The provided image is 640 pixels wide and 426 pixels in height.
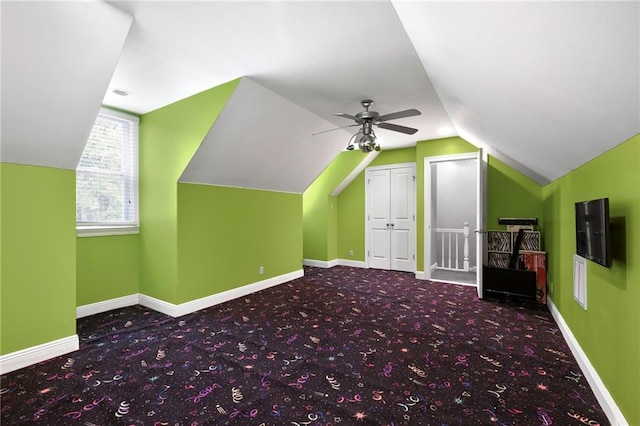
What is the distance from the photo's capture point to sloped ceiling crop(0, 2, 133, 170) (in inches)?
74.6

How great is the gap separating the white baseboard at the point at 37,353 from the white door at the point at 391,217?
5297mm

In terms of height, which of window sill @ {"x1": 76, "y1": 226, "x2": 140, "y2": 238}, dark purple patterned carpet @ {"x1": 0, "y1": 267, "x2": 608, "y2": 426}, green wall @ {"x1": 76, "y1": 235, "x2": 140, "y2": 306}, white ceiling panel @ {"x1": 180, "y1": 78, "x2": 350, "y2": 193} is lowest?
dark purple patterned carpet @ {"x1": 0, "y1": 267, "x2": 608, "y2": 426}

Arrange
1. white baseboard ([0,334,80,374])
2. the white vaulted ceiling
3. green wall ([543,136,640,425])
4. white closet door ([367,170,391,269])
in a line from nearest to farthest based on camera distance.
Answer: the white vaulted ceiling < green wall ([543,136,640,425]) < white baseboard ([0,334,80,374]) < white closet door ([367,170,391,269])

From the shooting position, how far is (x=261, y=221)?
16.3 ft

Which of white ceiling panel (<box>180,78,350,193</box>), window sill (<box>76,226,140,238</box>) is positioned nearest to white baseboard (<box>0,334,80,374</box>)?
window sill (<box>76,226,140,238</box>)

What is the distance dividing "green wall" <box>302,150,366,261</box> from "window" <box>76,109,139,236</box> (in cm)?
365

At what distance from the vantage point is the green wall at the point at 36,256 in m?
2.44

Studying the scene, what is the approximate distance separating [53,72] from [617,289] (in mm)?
4005

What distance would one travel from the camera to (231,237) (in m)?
4.41

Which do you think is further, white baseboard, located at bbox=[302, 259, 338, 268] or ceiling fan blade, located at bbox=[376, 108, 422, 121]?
white baseboard, located at bbox=[302, 259, 338, 268]

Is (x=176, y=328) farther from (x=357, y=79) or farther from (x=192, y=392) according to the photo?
(x=357, y=79)

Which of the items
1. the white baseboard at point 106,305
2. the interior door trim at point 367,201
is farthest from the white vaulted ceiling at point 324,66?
the interior door trim at point 367,201

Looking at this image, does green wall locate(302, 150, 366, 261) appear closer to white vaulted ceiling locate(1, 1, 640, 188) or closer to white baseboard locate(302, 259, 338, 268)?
white baseboard locate(302, 259, 338, 268)

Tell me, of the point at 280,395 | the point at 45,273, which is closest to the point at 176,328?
the point at 45,273
